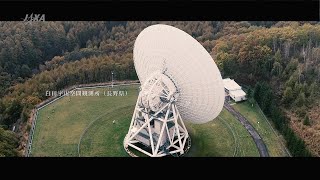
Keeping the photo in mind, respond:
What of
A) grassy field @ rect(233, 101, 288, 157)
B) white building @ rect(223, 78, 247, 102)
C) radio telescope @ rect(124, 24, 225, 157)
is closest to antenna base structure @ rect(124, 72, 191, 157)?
radio telescope @ rect(124, 24, 225, 157)

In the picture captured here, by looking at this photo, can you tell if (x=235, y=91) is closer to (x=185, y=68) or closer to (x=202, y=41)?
(x=202, y=41)

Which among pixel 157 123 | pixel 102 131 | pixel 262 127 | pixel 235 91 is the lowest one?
pixel 102 131

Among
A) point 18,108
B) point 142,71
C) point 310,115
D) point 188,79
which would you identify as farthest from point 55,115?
point 310,115

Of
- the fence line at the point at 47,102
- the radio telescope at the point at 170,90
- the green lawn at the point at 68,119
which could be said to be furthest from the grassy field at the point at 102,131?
the radio telescope at the point at 170,90

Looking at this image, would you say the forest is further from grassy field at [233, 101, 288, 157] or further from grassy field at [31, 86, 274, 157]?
grassy field at [31, 86, 274, 157]

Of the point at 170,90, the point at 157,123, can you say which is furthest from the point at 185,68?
the point at 157,123

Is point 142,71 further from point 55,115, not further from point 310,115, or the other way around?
point 310,115
